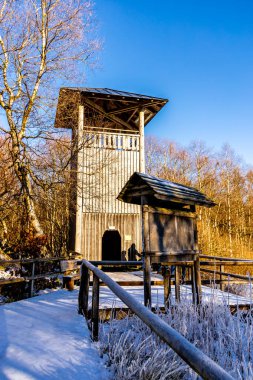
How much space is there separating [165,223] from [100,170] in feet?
27.7

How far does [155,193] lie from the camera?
487 cm

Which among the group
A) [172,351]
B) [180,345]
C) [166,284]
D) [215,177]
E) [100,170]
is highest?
[215,177]

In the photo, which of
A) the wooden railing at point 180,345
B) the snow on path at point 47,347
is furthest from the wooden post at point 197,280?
the wooden railing at point 180,345

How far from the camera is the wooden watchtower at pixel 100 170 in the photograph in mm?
13039

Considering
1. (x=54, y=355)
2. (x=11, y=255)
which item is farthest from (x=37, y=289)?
(x=54, y=355)

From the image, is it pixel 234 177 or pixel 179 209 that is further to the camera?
pixel 234 177

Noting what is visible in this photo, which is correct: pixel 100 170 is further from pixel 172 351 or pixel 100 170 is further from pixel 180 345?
pixel 180 345

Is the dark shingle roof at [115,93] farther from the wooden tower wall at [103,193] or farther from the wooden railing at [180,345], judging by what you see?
the wooden railing at [180,345]

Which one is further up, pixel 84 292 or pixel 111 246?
pixel 111 246

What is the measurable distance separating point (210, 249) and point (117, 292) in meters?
18.6

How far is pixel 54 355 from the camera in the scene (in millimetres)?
2807

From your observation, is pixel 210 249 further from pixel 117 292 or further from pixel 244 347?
pixel 117 292

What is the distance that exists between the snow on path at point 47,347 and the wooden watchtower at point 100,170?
8.50m

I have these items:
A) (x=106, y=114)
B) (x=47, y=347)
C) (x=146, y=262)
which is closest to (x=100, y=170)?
(x=106, y=114)
